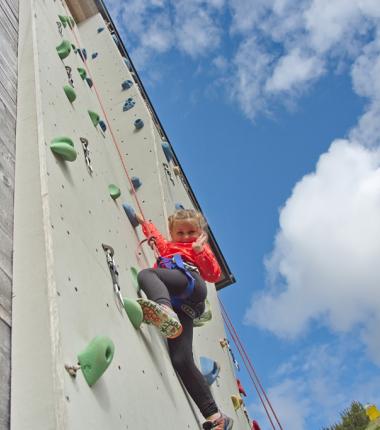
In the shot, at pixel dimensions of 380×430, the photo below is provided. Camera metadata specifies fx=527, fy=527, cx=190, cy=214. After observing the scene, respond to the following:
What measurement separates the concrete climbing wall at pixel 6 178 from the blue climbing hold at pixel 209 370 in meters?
1.59

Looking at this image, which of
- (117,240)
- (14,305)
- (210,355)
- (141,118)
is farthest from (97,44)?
(14,305)

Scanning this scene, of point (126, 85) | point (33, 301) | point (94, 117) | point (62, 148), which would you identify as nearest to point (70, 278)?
point (33, 301)

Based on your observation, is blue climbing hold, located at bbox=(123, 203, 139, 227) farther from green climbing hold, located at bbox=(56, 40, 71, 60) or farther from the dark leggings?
green climbing hold, located at bbox=(56, 40, 71, 60)

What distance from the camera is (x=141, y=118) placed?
5.26m

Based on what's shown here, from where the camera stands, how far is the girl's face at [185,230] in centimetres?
285

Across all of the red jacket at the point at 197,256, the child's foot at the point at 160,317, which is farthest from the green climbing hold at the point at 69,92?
the child's foot at the point at 160,317

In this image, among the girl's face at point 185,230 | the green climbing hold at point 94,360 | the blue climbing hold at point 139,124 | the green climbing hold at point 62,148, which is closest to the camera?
the green climbing hold at point 94,360

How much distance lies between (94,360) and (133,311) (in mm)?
656

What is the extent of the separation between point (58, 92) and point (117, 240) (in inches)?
31.0

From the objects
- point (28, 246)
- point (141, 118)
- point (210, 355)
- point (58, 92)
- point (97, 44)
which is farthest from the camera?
point (97, 44)

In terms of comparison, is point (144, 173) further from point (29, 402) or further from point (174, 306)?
point (29, 402)

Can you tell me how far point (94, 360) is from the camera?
50.1 inches

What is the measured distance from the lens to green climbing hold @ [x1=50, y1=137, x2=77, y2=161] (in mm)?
1886

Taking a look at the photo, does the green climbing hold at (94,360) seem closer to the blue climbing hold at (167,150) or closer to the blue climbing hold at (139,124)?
the blue climbing hold at (139,124)
